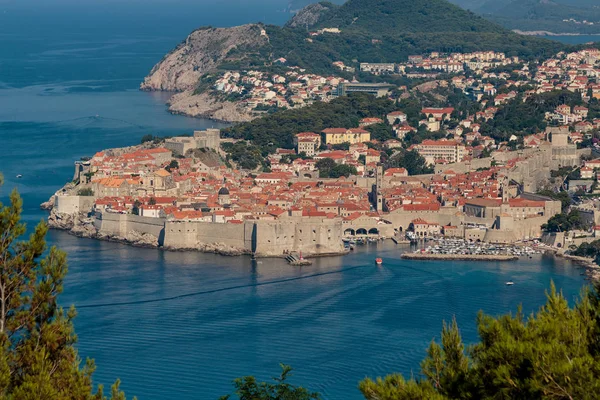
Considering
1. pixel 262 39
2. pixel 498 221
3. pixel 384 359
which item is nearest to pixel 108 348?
pixel 384 359

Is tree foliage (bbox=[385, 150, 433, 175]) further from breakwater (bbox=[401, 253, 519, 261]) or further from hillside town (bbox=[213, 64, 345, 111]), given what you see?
hillside town (bbox=[213, 64, 345, 111])

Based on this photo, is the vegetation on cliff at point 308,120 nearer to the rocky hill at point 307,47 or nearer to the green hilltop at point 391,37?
the rocky hill at point 307,47

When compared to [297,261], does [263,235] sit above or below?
above

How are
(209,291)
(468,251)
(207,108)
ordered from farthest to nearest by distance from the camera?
(207,108)
(468,251)
(209,291)

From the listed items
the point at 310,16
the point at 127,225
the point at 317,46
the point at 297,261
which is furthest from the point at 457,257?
the point at 310,16

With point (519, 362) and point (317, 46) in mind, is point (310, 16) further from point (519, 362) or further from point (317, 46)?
point (519, 362)

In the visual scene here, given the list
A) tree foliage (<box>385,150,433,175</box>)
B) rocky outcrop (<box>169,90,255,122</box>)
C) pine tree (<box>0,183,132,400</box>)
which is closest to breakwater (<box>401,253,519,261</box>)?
tree foliage (<box>385,150,433,175</box>)
